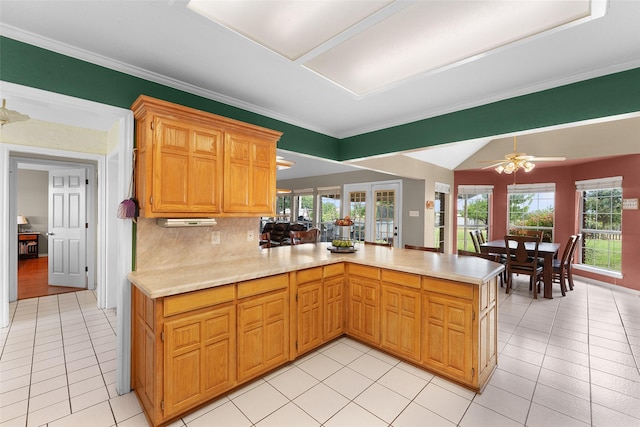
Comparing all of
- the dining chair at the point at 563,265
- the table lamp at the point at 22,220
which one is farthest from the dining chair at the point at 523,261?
the table lamp at the point at 22,220

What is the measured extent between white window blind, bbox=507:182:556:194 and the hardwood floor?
9462 mm

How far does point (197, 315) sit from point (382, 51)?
2.27 meters

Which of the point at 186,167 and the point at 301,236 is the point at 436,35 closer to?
the point at 186,167

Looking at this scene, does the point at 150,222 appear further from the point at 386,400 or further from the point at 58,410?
the point at 386,400

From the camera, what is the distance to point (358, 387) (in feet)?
7.41

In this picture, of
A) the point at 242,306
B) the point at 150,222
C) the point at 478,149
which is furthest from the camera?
the point at 478,149

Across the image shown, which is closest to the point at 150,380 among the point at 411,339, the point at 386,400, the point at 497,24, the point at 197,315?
the point at 197,315

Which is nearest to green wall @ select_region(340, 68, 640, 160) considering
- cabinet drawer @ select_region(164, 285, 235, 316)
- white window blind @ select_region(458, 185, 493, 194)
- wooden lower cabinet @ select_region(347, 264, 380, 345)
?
wooden lower cabinet @ select_region(347, 264, 380, 345)

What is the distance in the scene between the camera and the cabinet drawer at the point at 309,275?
2612 millimetres

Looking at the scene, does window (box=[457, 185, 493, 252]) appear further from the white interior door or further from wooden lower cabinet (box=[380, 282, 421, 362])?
the white interior door

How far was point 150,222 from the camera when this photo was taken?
2.37 m

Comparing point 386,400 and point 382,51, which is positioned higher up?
point 382,51

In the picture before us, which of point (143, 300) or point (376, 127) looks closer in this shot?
point (143, 300)

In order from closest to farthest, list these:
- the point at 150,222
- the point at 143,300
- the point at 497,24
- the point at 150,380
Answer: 1. the point at 497,24
2. the point at 150,380
3. the point at 143,300
4. the point at 150,222
